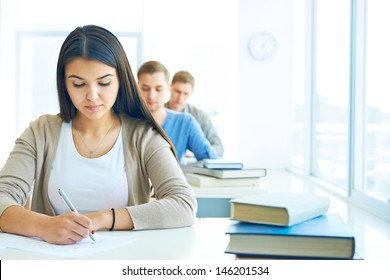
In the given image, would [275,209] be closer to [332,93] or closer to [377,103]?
[377,103]

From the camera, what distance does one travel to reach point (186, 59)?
7.96m

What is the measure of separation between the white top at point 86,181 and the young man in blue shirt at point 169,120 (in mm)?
1681

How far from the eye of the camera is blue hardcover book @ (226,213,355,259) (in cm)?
120

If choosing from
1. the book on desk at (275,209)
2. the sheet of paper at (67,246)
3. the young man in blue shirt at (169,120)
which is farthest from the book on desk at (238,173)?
the book on desk at (275,209)

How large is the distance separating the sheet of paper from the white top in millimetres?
337

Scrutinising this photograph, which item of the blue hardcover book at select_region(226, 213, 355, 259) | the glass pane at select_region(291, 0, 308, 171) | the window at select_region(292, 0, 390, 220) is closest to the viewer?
the blue hardcover book at select_region(226, 213, 355, 259)

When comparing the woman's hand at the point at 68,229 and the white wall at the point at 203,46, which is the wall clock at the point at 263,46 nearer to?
the white wall at the point at 203,46

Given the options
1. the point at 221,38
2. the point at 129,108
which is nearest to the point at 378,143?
the point at 129,108

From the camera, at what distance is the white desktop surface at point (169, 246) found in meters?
1.35

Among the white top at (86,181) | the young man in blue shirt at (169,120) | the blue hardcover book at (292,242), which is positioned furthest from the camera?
the young man in blue shirt at (169,120)

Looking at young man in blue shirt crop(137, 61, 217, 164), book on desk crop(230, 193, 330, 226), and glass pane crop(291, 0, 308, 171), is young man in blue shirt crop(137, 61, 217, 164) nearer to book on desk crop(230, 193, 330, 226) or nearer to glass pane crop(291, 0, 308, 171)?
book on desk crop(230, 193, 330, 226)

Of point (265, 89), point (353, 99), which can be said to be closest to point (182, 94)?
point (353, 99)

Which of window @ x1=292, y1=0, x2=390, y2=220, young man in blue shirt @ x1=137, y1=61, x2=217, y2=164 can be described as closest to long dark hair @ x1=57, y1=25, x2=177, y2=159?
young man in blue shirt @ x1=137, y1=61, x2=217, y2=164

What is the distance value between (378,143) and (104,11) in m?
4.78
